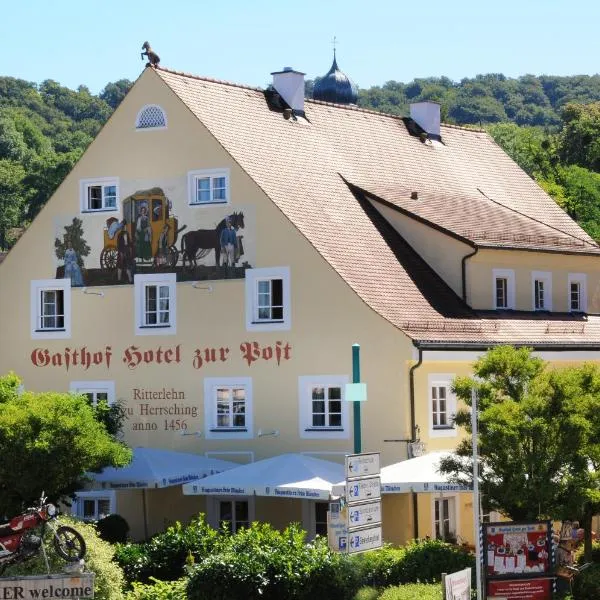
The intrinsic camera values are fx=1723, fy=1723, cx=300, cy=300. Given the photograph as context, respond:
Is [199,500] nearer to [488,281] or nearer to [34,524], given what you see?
[488,281]

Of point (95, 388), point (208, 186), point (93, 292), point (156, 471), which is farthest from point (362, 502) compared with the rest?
point (93, 292)

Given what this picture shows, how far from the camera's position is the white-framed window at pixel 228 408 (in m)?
40.3

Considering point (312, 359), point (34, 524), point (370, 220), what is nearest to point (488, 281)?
point (370, 220)

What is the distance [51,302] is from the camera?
43500 millimetres

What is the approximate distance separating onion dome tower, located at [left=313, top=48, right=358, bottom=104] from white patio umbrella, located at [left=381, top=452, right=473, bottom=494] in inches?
873

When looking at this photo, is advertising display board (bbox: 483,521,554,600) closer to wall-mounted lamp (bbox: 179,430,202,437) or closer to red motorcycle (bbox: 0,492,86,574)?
red motorcycle (bbox: 0,492,86,574)

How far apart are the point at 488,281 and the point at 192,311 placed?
7564mm

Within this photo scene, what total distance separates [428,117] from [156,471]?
55.4 ft

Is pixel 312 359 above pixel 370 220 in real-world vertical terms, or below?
below

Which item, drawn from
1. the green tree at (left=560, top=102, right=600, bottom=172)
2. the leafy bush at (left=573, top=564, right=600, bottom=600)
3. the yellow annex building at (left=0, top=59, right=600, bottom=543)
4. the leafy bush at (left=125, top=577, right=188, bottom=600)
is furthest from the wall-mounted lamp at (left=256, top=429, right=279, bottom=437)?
the green tree at (left=560, top=102, right=600, bottom=172)

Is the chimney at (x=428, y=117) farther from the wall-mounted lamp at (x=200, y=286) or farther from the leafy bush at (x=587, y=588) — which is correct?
the leafy bush at (x=587, y=588)

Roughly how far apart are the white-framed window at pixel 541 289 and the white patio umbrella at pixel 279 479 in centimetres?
938

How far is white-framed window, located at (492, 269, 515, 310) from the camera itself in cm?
4344

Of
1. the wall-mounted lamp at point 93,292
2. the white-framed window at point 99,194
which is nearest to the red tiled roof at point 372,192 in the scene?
the white-framed window at point 99,194
